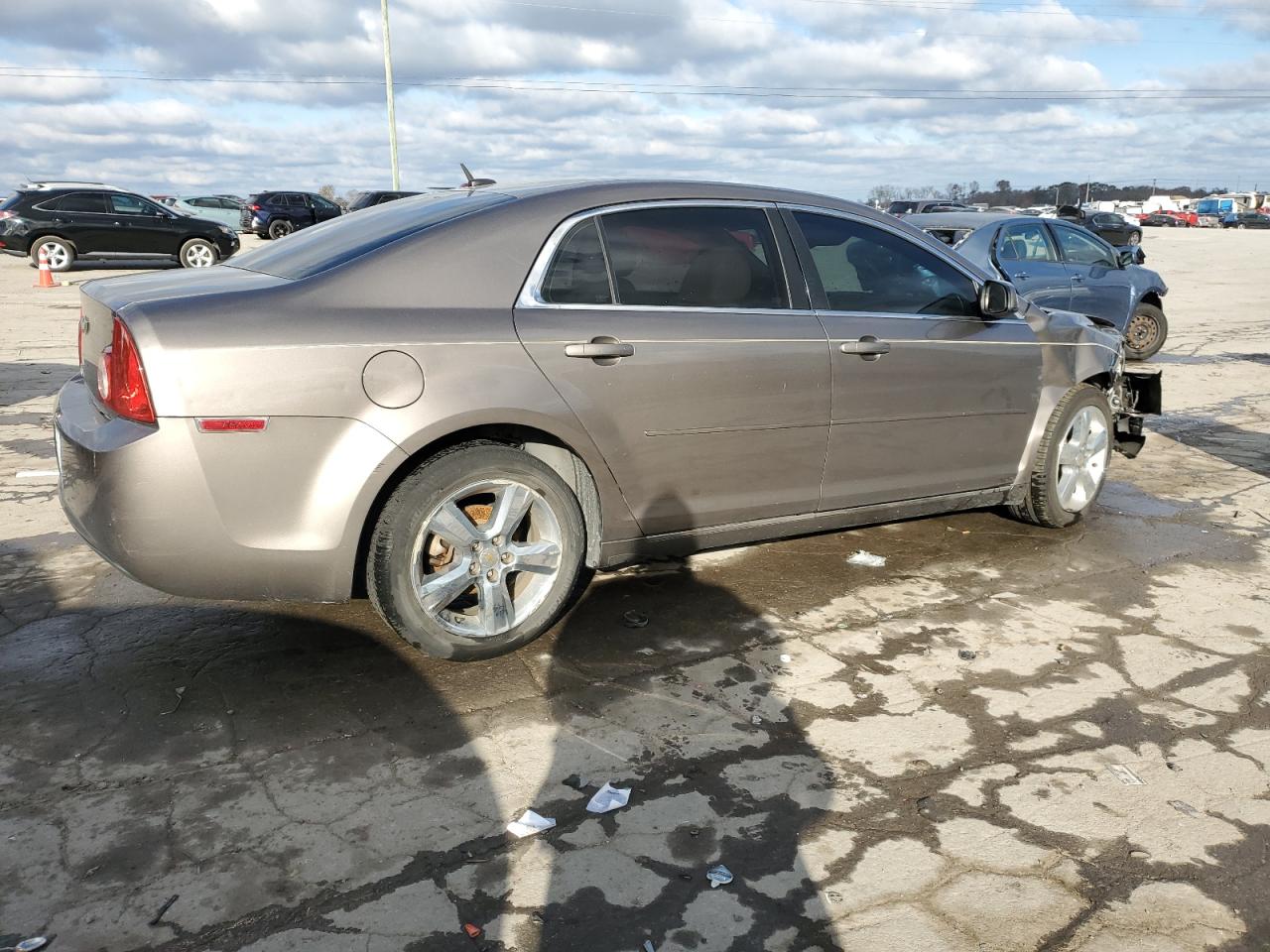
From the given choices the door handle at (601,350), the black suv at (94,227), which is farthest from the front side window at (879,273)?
the black suv at (94,227)

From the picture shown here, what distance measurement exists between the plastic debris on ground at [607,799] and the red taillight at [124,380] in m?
1.77

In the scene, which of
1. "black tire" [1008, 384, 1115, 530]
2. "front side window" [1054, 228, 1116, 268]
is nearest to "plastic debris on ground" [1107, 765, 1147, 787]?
"black tire" [1008, 384, 1115, 530]

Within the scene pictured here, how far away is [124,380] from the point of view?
3.38 metres

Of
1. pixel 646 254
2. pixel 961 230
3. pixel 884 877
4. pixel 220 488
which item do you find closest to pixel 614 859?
pixel 884 877

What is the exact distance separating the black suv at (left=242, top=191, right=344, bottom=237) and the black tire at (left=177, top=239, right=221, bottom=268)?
40.9 feet

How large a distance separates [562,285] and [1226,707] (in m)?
2.76

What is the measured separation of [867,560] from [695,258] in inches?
71.6

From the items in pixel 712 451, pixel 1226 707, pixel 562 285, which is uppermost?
pixel 562 285

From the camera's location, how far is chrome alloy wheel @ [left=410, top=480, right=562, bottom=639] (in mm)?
3756

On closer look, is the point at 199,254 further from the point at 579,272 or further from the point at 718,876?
the point at 718,876

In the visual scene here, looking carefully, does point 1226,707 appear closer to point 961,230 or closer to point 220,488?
point 220,488

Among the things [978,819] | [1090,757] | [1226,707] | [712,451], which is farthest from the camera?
[712,451]

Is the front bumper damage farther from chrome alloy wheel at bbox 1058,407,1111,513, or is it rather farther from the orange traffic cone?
the orange traffic cone

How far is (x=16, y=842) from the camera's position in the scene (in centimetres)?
280
